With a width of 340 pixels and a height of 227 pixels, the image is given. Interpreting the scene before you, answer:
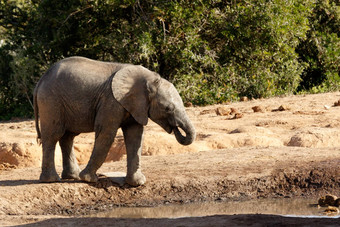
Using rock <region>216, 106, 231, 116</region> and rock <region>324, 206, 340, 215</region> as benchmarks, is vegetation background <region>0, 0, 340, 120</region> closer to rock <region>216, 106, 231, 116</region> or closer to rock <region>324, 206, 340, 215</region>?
rock <region>216, 106, 231, 116</region>

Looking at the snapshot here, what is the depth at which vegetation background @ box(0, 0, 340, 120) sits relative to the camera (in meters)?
17.0

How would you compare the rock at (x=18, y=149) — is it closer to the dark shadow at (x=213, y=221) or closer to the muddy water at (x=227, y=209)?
the muddy water at (x=227, y=209)

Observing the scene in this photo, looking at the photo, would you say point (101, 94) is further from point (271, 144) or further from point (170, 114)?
point (271, 144)

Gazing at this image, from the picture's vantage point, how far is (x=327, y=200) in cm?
795

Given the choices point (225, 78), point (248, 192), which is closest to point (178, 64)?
point (225, 78)

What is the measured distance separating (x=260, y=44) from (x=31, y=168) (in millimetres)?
9405

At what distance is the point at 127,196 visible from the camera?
8766 mm

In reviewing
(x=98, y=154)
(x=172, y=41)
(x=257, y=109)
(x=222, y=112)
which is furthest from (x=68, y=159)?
(x=172, y=41)

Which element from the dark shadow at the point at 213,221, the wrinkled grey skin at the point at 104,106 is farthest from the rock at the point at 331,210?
the wrinkled grey skin at the point at 104,106

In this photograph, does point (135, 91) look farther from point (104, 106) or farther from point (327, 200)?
point (327, 200)

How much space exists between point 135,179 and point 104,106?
1.12 meters

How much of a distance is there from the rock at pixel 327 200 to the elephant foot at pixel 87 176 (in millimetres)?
2982

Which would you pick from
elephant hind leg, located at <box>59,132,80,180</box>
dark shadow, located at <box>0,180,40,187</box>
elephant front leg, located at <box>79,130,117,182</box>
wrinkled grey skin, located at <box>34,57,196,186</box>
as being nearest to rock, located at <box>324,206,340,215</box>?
wrinkled grey skin, located at <box>34,57,196,186</box>

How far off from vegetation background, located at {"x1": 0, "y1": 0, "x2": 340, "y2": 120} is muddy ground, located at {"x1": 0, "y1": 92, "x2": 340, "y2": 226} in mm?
4250
